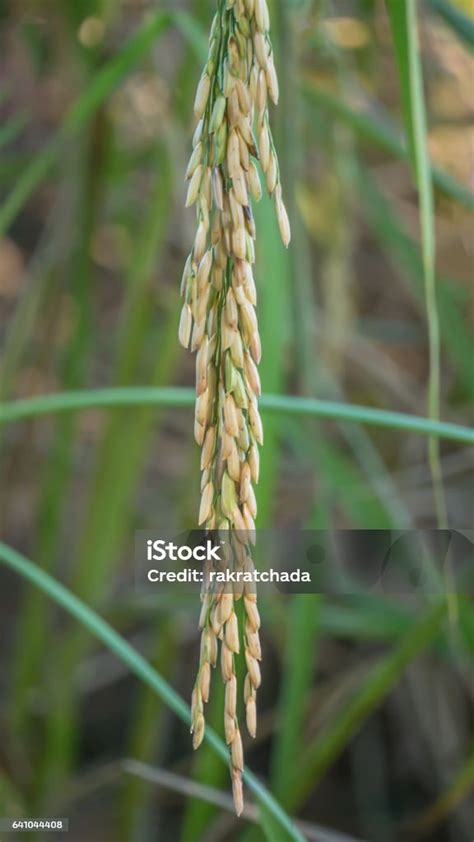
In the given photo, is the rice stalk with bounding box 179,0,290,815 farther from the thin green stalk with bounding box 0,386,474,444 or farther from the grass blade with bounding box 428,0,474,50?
the grass blade with bounding box 428,0,474,50

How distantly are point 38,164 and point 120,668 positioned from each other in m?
0.70

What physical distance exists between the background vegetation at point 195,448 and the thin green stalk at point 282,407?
0.02 metres

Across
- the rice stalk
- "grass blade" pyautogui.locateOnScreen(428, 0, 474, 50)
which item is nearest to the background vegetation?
"grass blade" pyautogui.locateOnScreen(428, 0, 474, 50)

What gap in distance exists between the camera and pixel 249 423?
1.02 feet

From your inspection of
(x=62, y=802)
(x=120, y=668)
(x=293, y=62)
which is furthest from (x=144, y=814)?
(x=293, y=62)

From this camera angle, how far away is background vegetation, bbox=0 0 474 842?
0.70m

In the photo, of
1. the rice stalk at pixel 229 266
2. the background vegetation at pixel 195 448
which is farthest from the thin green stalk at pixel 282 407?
the rice stalk at pixel 229 266

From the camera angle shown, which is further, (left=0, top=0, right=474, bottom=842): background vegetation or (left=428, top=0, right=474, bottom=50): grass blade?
(left=0, top=0, right=474, bottom=842): background vegetation

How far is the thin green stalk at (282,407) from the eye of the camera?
434mm

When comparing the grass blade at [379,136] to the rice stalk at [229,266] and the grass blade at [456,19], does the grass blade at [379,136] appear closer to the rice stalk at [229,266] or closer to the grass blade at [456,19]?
the grass blade at [456,19]

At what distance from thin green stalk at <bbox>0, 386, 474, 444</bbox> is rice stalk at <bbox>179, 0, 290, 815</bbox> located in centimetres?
14

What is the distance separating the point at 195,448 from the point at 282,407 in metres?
0.37

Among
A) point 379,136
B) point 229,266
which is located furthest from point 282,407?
point 379,136

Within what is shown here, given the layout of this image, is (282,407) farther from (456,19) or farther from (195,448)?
(195,448)
